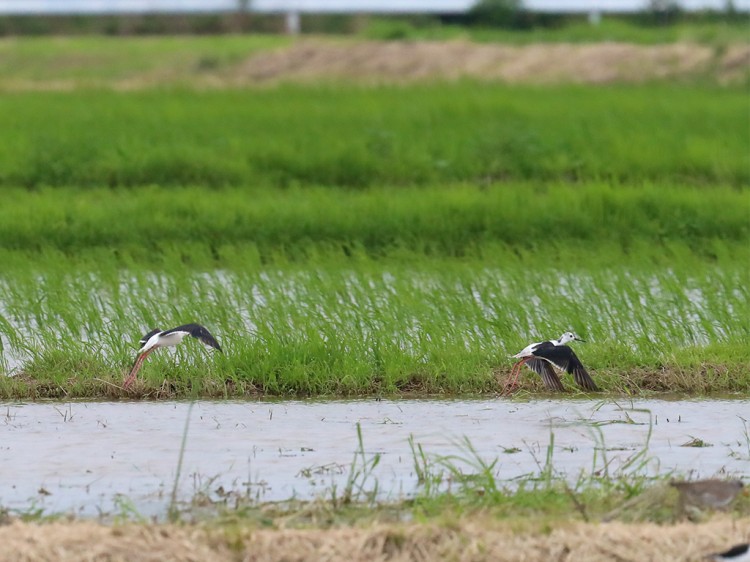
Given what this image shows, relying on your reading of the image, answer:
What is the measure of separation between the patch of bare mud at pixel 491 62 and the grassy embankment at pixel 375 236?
4.58 metres

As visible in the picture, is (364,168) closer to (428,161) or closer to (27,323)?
(428,161)

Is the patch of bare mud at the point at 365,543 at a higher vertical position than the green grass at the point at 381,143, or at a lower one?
higher

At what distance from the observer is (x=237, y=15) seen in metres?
41.8

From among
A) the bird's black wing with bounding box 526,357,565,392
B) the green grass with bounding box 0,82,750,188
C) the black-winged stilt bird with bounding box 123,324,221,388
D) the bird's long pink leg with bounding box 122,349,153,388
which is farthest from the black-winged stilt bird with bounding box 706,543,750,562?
the green grass with bounding box 0,82,750,188

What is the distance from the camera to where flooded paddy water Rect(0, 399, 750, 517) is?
4.34 metres

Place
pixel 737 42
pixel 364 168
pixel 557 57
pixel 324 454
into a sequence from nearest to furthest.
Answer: pixel 324 454 < pixel 364 168 < pixel 737 42 < pixel 557 57

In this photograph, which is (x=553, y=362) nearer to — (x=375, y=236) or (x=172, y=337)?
(x=172, y=337)

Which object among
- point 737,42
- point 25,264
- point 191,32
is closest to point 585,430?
point 25,264

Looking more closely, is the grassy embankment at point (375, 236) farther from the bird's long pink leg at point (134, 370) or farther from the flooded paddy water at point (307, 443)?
the flooded paddy water at point (307, 443)

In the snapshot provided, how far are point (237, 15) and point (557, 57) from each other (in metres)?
17.8

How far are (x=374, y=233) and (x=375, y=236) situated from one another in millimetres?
23

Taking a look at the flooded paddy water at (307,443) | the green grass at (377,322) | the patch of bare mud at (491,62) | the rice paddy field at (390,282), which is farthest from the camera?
the patch of bare mud at (491,62)

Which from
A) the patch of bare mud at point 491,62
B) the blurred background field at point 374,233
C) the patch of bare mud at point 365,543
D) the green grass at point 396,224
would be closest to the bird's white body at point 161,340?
the blurred background field at point 374,233

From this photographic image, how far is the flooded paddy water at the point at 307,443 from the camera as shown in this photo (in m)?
4.34
